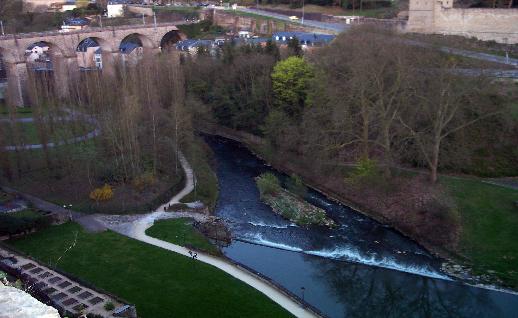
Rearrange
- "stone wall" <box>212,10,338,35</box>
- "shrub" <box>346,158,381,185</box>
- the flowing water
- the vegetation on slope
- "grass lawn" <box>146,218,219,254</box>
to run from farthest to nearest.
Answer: "stone wall" <box>212,10,338,35</box> → "shrub" <box>346,158,381,185</box> → the vegetation on slope → "grass lawn" <box>146,218,219,254</box> → the flowing water

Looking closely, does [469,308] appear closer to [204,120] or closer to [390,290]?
[390,290]

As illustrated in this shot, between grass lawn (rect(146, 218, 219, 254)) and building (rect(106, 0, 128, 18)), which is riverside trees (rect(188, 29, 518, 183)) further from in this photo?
building (rect(106, 0, 128, 18))

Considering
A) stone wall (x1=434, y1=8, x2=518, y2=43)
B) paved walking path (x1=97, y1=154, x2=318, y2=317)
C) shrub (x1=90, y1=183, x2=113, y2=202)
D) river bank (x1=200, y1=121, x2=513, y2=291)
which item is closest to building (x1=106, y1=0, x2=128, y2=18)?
river bank (x1=200, y1=121, x2=513, y2=291)

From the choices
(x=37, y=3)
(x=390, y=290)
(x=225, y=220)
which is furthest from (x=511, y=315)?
(x=37, y=3)

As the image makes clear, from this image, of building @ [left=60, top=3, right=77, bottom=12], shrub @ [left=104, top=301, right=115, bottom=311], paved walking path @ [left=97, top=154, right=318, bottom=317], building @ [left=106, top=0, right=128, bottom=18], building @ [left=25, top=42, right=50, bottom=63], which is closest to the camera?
shrub @ [left=104, top=301, right=115, bottom=311]

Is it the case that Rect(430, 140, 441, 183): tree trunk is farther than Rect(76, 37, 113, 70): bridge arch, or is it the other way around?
→ Rect(76, 37, 113, 70): bridge arch

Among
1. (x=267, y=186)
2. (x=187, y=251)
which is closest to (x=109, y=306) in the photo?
(x=187, y=251)
